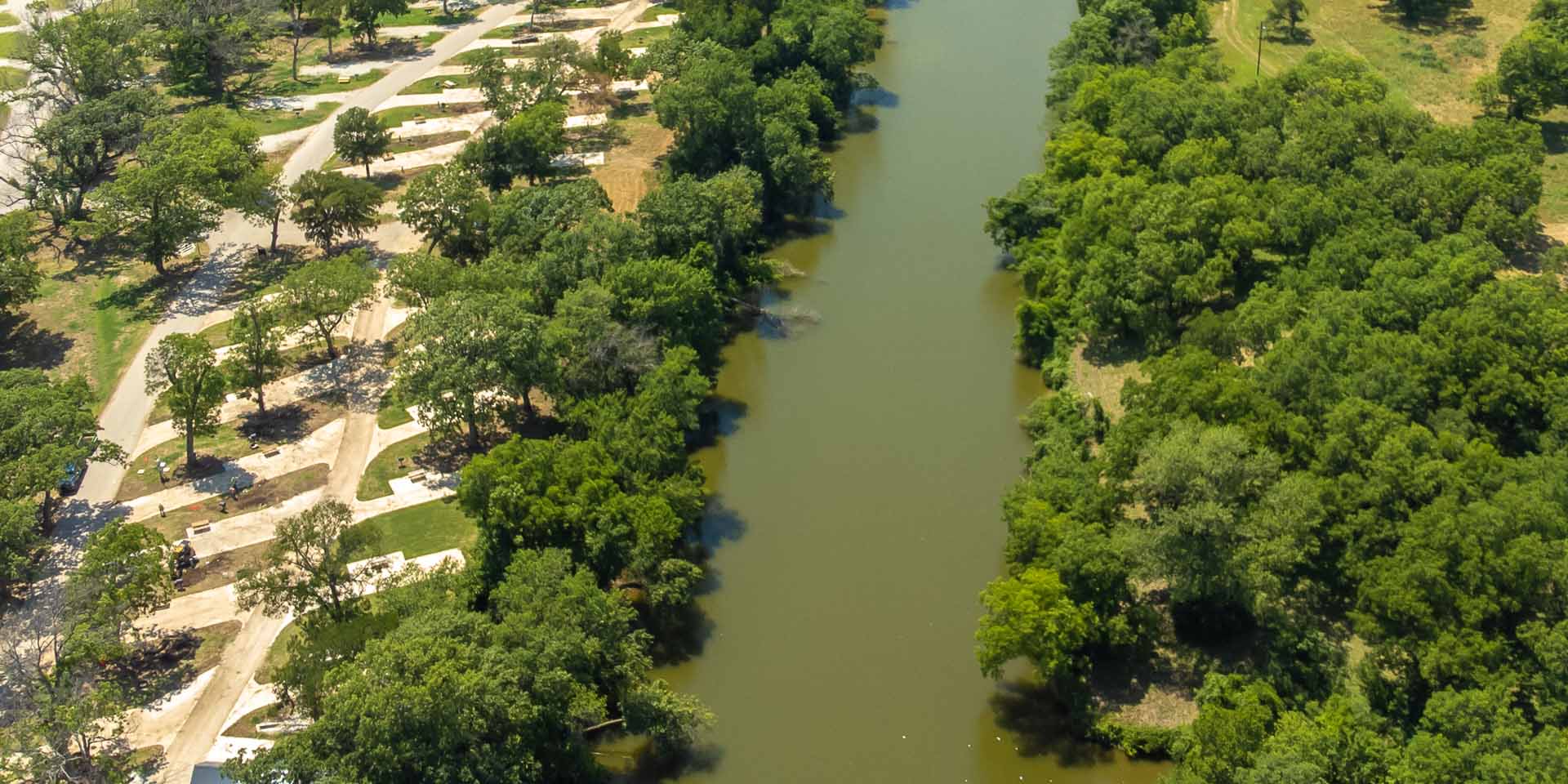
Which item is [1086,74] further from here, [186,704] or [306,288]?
[186,704]

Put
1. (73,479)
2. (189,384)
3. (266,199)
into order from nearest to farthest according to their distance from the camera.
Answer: (189,384) < (73,479) < (266,199)

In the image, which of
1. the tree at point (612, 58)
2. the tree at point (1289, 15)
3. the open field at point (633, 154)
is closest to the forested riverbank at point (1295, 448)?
the open field at point (633, 154)

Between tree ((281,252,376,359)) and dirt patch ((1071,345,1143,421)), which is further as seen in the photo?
tree ((281,252,376,359))

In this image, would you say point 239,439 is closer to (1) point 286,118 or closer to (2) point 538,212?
(2) point 538,212

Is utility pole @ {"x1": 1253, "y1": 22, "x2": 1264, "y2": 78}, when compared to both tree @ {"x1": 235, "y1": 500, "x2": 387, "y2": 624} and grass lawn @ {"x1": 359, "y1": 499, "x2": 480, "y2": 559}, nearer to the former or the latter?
grass lawn @ {"x1": 359, "y1": 499, "x2": 480, "y2": 559}

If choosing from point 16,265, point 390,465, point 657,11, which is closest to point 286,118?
point 16,265

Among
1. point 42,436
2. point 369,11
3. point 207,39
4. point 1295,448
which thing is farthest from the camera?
point 369,11

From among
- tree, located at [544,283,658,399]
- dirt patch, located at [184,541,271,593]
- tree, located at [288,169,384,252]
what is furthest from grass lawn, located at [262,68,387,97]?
dirt patch, located at [184,541,271,593]
